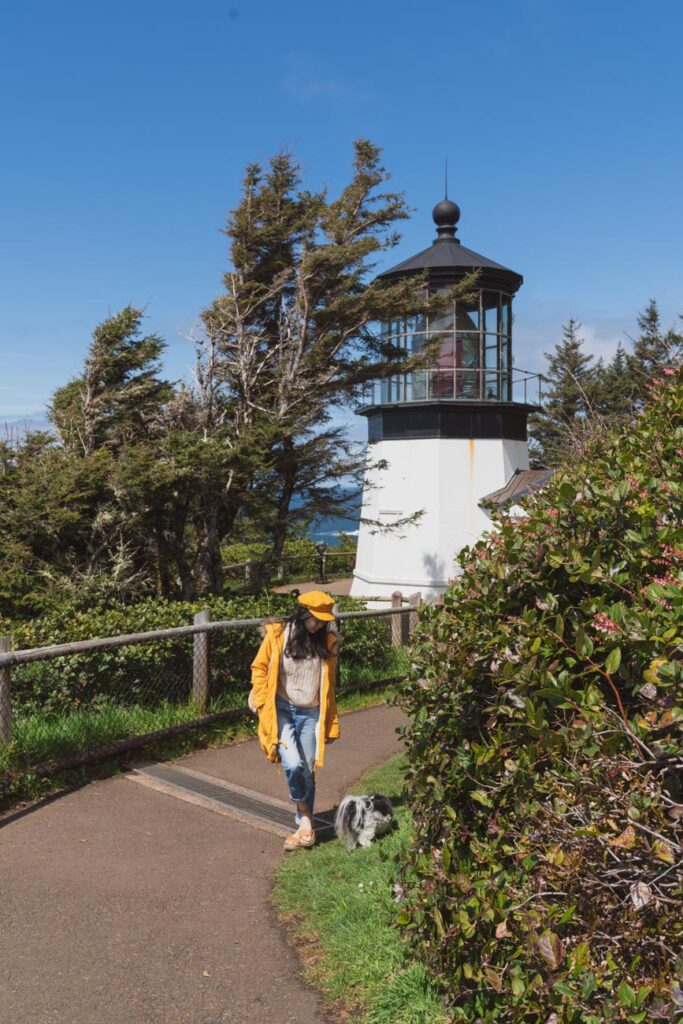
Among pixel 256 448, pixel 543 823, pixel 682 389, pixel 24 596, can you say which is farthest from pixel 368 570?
pixel 543 823

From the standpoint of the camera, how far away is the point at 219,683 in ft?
32.0

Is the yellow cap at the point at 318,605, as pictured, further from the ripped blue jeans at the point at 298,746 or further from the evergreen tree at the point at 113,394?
the evergreen tree at the point at 113,394

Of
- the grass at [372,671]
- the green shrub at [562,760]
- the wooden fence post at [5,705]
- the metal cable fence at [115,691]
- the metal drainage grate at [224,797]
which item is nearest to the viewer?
the green shrub at [562,760]

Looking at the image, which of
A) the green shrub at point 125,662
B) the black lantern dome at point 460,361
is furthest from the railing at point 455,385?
the green shrub at point 125,662

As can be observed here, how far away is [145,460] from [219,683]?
3.42 metres

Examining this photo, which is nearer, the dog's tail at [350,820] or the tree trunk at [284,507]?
the dog's tail at [350,820]

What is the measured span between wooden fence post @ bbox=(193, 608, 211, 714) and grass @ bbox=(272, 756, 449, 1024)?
318cm

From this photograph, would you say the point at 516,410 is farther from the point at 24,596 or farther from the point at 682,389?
the point at 682,389

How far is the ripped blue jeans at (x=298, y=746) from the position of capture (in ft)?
20.9

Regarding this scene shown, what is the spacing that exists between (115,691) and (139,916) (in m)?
3.51

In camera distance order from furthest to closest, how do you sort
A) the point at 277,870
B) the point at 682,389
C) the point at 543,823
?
the point at 277,870 → the point at 682,389 → the point at 543,823

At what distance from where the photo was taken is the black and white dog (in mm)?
6191

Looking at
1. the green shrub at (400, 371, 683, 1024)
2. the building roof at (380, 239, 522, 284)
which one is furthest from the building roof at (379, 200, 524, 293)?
the green shrub at (400, 371, 683, 1024)

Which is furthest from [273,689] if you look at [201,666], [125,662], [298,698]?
[201,666]
